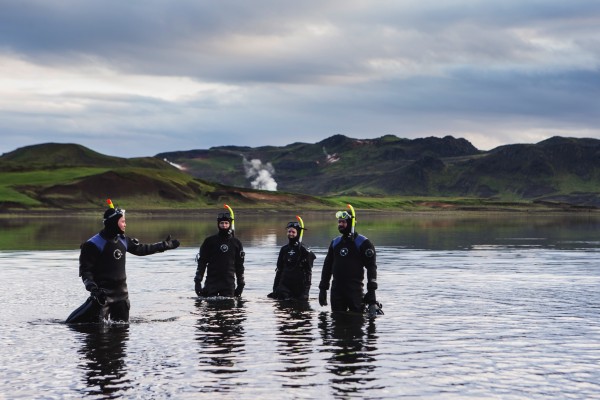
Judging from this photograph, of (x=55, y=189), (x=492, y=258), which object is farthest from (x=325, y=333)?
(x=55, y=189)

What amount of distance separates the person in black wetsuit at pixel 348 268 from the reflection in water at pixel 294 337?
1025 millimetres

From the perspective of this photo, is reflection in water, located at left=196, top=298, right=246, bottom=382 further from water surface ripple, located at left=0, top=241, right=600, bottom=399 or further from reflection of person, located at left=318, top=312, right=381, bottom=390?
reflection of person, located at left=318, top=312, right=381, bottom=390

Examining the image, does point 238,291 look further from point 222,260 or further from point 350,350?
point 350,350

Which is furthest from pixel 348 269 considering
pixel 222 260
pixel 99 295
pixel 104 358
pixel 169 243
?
pixel 104 358

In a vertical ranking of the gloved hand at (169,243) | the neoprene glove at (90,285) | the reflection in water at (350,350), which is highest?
the gloved hand at (169,243)

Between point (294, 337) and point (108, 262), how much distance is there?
465cm

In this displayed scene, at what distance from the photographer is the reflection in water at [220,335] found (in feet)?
54.5

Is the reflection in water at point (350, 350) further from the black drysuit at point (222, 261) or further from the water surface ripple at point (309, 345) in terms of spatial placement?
the black drysuit at point (222, 261)

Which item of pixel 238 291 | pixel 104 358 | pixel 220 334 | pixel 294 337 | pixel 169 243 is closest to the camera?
pixel 104 358

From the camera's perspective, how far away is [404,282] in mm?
33969

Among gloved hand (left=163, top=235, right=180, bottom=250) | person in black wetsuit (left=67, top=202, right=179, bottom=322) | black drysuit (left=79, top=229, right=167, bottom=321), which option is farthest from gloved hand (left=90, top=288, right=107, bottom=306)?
gloved hand (left=163, top=235, right=180, bottom=250)

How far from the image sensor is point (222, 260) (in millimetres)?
26328

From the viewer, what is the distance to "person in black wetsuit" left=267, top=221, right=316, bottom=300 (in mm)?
26125

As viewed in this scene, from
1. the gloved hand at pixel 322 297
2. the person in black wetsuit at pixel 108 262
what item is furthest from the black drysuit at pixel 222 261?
the person in black wetsuit at pixel 108 262
